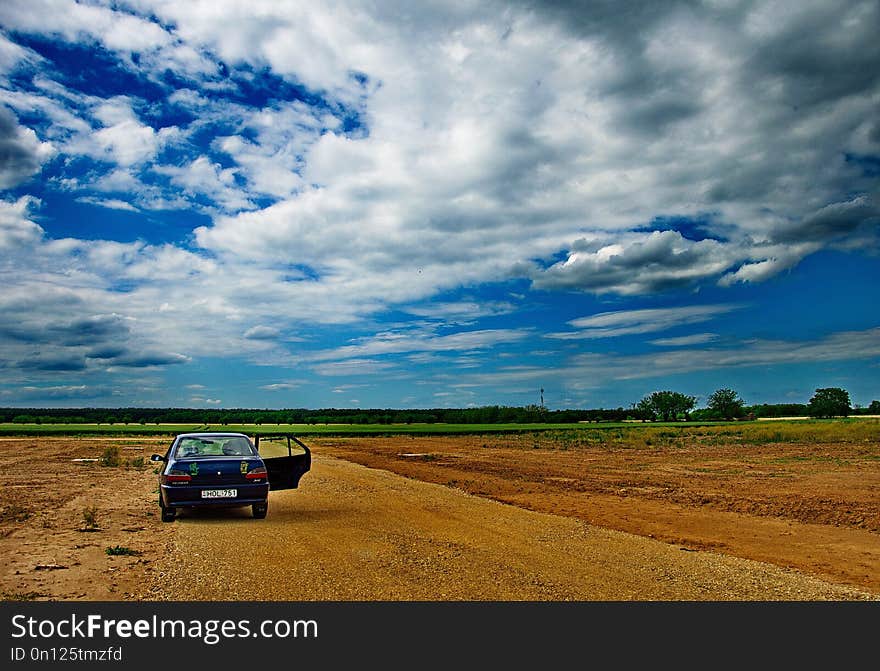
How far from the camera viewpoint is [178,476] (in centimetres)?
1252

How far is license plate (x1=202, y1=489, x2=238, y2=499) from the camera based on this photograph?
1251 cm

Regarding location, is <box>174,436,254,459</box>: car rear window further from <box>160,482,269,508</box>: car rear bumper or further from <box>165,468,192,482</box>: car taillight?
<box>160,482,269,508</box>: car rear bumper

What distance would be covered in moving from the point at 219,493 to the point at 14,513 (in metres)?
5.44

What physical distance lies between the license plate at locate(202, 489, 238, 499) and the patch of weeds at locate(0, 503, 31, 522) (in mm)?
4334

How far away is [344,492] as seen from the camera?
63.4 feet

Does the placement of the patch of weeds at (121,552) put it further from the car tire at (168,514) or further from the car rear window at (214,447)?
the car rear window at (214,447)

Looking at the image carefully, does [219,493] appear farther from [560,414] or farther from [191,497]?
[560,414]

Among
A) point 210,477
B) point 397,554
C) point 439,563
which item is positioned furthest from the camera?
point 210,477

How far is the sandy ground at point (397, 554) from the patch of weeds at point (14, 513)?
50 millimetres

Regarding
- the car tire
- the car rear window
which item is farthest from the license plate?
the car tire

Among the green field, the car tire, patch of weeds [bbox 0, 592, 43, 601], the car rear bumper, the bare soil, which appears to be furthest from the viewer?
the green field

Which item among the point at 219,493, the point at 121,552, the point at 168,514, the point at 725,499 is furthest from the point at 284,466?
the point at 725,499

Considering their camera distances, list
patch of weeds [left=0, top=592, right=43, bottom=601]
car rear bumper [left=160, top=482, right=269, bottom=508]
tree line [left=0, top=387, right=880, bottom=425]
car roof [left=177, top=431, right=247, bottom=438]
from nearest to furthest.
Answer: patch of weeds [left=0, top=592, right=43, bottom=601], car rear bumper [left=160, top=482, right=269, bottom=508], car roof [left=177, top=431, right=247, bottom=438], tree line [left=0, top=387, right=880, bottom=425]

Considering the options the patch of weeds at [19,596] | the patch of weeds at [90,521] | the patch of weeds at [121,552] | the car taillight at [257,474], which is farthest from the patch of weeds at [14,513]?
the patch of weeds at [19,596]
